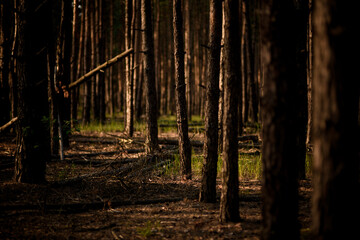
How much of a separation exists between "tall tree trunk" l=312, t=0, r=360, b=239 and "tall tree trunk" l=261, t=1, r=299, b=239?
405mm

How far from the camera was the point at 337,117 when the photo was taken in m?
2.01

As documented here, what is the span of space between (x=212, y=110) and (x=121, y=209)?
216 cm

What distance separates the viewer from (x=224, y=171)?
3.57 m

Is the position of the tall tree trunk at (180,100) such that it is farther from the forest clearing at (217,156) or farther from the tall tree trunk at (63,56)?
the tall tree trunk at (63,56)

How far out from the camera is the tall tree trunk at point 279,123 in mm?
2465

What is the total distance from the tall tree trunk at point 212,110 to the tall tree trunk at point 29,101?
271 centimetres

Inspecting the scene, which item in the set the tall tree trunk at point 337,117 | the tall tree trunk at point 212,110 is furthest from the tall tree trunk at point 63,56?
the tall tree trunk at point 337,117

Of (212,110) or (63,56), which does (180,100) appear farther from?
(63,56)

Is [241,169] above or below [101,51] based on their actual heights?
below

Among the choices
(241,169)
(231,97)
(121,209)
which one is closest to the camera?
(231,97)

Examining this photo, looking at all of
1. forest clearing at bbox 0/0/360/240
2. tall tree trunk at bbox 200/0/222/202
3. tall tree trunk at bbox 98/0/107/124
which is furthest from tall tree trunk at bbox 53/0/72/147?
tall tree trunk at bbox 98/0/107/124

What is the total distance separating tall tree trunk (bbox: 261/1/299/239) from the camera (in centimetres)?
246

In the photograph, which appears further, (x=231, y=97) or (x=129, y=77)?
(x=129, y=77)

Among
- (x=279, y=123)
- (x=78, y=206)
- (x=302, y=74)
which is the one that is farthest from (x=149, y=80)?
(x=279, y=123)
